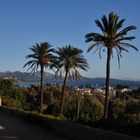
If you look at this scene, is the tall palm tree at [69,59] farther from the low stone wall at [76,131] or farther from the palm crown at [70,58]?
the low stone wall at [76,131]

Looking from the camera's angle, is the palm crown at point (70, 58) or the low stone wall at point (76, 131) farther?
the palm crown at point (70, 58)

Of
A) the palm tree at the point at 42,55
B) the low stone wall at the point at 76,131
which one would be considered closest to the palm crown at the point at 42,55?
the palm tree at the point at 42,55

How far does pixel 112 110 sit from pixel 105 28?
28751 mm

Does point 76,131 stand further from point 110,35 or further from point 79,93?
point 79,93

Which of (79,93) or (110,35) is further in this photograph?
(79,93)

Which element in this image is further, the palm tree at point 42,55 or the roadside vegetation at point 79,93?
the palm tree at point 42,55

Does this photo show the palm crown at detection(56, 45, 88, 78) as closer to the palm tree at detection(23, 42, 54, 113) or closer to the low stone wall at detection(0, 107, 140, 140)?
the palm tree at detection(23, 42, 54, 113)

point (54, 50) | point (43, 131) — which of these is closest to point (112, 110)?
point (54, 50)

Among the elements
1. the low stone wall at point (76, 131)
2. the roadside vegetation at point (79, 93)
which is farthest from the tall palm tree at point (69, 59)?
the low stone wall at point (76, 131)

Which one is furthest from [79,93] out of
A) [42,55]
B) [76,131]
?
[76,131]

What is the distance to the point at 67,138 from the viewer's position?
16281mm

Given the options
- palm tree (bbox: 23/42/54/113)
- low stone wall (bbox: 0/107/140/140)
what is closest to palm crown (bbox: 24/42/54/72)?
palm tree (bbox: 23/42/54/113)

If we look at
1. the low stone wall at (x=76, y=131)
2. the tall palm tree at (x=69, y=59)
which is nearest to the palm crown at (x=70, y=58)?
the tall palm tree at (x=69, y=59)

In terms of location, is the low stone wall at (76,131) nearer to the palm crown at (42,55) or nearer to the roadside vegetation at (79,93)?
the roadside vegetation at (79,93)
